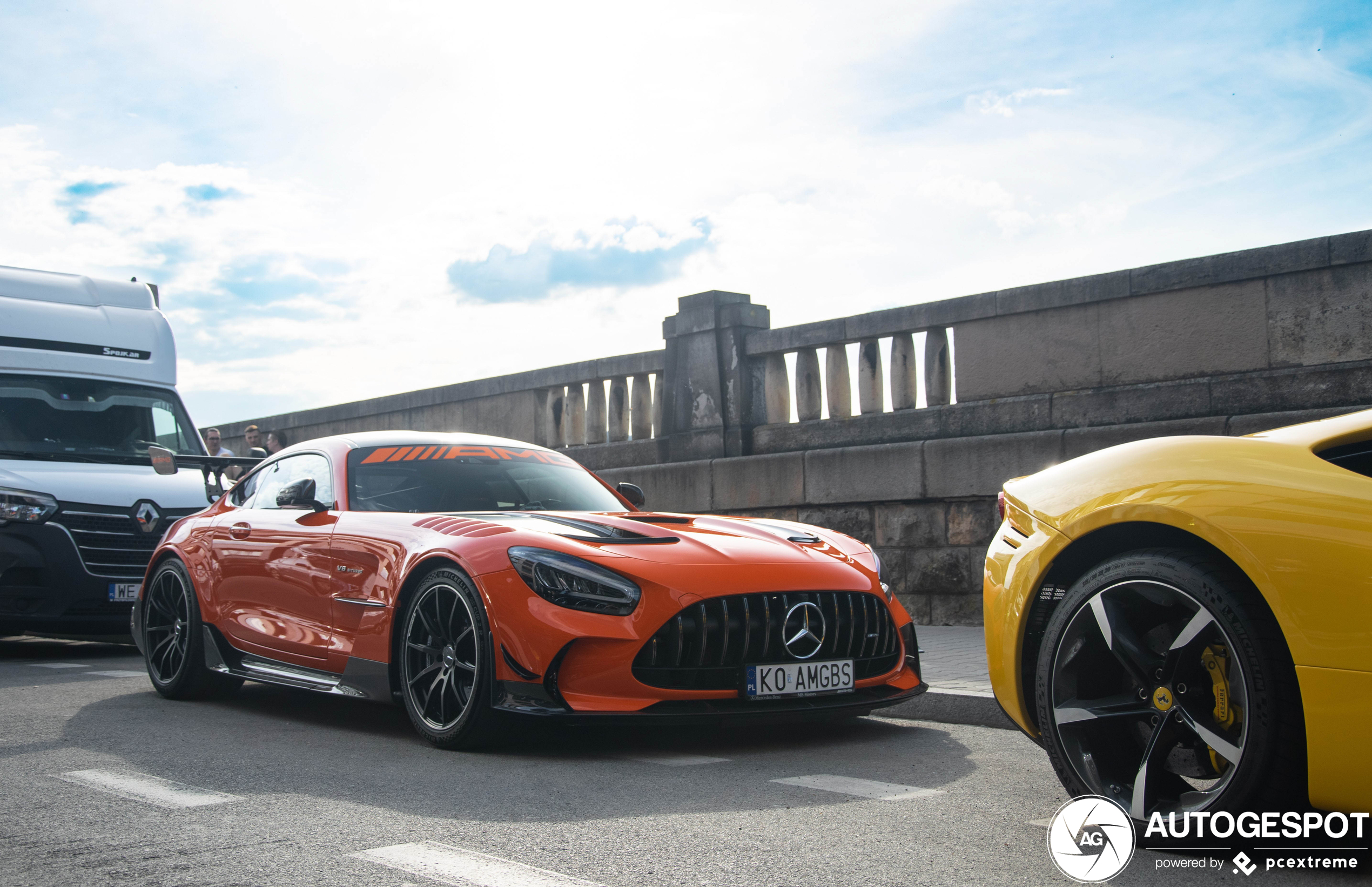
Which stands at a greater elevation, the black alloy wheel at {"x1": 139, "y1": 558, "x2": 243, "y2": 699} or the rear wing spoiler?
the rear wing spoiler

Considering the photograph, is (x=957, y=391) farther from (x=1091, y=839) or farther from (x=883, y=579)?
(x=1091, y=839)

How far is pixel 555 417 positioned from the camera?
43.8ft

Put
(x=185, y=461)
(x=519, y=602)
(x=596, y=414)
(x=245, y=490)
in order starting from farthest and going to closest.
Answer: (x=596, y=414) → (x=185, y=461) → (x=245, y=490) → (x=519, y=602)

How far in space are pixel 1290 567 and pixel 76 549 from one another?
8434 mm

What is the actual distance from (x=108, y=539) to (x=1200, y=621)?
8.24m

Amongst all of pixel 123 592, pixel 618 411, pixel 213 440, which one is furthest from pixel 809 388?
pixel 213 440

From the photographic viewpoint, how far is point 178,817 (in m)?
3.91

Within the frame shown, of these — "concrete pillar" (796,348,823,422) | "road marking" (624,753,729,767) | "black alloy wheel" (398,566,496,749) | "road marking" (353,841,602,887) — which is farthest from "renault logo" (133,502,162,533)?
"road marking" (353,841,602,887)

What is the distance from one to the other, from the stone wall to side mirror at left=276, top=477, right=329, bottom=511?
4945 mm

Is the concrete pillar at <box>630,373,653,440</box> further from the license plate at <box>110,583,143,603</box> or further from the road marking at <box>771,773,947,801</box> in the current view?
the road marking at <box>771,773,947,801</box>

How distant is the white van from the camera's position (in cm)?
902

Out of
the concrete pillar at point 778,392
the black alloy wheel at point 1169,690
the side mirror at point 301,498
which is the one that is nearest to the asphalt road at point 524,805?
the black alloy wheel at point 1169,690

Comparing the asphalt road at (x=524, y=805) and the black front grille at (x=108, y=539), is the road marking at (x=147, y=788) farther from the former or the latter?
the black front grille at (x=108, y=539)

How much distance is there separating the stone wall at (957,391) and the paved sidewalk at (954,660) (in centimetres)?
60
